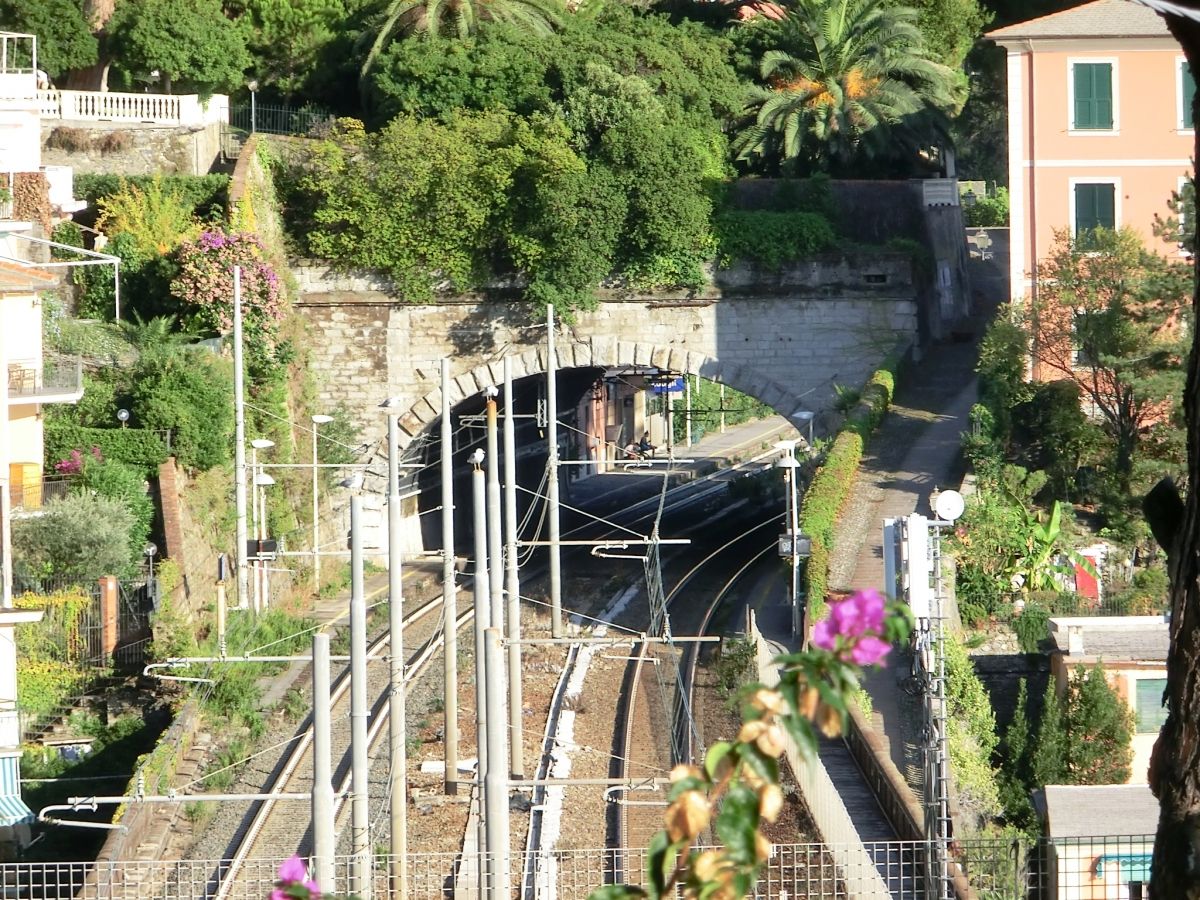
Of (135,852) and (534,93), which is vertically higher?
(534,93)

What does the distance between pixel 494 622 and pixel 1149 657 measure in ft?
21.8

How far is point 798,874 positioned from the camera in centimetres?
1548

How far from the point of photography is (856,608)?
11.6 feet

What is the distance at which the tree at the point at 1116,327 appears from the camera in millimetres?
25906

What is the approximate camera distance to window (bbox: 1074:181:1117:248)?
3044 cm

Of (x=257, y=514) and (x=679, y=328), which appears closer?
(x=257, y=514)

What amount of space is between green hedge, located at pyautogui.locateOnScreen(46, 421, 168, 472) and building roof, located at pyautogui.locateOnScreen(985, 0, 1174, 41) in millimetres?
13982

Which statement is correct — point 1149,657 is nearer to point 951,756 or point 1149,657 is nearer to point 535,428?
point 951,756

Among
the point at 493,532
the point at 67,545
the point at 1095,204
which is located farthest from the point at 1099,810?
the point at 1095,204

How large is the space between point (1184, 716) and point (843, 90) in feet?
104

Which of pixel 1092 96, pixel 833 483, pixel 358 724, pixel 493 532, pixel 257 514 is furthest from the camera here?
pixel 1092 96

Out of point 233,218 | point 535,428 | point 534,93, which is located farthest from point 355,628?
point 535,428

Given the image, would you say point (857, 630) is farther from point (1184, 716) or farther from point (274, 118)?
point (274, 118)

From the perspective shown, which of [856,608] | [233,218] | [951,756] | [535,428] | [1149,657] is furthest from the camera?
[535,428]
